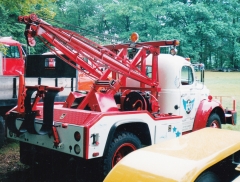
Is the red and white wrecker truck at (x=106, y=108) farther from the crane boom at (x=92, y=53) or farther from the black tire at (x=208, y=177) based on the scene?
the black tire at (x=208, y=177)

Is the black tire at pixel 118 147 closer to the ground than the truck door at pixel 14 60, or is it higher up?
closer to the ground

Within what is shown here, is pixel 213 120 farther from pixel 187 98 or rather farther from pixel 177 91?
pixel 177 91

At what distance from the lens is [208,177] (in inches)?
124

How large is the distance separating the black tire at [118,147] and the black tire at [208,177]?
1849mm

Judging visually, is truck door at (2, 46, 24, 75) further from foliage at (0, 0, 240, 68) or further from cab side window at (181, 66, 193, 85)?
foliage at (0, 0, 240, 68)

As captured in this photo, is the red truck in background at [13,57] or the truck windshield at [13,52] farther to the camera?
the truck windshield at [13,52]

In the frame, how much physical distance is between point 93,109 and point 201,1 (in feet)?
137

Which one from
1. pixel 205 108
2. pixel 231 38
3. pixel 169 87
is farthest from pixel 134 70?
pixel 231 38

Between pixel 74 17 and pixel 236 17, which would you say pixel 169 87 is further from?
pixel 236 17

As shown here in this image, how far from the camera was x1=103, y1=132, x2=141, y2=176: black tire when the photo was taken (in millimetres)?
4734

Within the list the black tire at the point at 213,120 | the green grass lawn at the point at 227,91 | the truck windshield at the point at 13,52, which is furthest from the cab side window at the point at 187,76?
the truck windshield at the point at 13,52

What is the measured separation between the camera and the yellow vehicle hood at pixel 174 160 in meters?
2.84

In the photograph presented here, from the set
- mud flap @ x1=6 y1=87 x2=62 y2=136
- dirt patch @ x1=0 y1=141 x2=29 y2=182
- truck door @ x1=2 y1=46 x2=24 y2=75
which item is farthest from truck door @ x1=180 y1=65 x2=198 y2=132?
truck door @ x1=2 y1=46 x2=24 y2=75

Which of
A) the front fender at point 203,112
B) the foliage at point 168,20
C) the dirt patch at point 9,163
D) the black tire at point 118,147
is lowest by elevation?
the dirt patch at point 9,163
